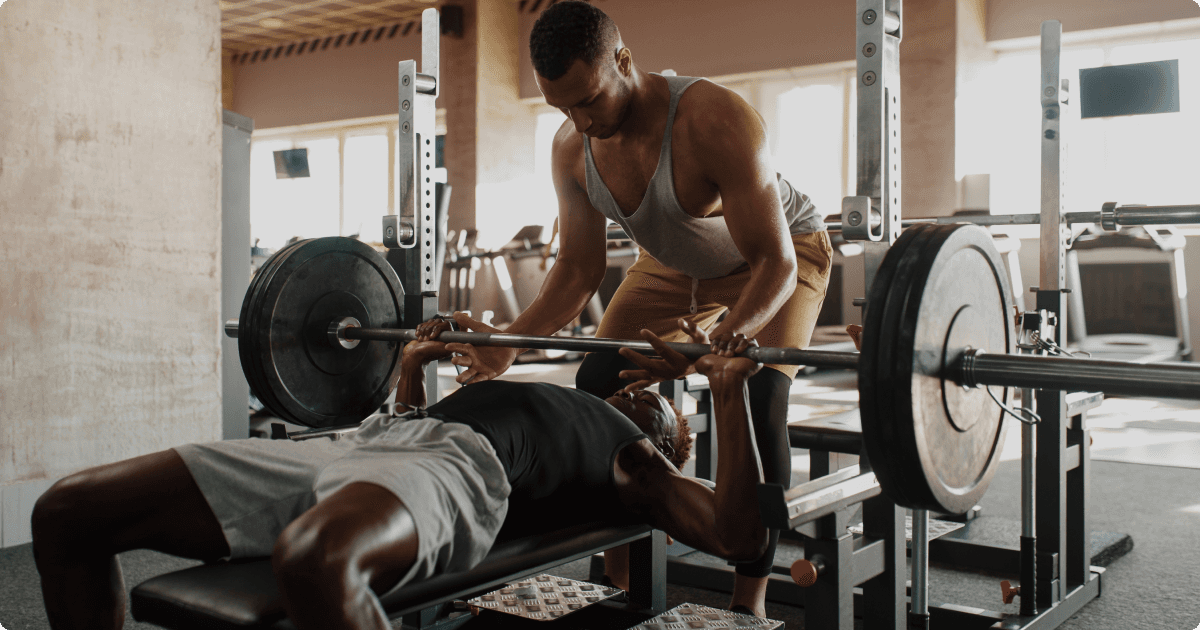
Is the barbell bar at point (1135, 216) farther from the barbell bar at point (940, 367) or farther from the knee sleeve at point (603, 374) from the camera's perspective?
the knee sleeve at point (603, 374)

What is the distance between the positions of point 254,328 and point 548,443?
2.75 feet

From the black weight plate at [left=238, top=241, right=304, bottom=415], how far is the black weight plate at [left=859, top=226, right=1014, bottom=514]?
133 centimetres

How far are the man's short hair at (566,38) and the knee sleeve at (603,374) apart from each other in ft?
2.25

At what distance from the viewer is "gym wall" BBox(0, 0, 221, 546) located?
2.59 m

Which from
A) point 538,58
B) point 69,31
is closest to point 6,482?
point 69,31

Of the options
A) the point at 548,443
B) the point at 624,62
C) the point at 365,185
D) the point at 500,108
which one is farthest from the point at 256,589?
the point at 365,185

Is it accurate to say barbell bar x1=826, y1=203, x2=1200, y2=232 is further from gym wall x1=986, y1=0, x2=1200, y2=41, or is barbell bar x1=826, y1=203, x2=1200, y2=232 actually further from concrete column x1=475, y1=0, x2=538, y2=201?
concrete column x1=475, y1=0, x2=538, y2=201

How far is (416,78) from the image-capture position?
211 centimetres

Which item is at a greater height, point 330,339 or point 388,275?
point 388,275

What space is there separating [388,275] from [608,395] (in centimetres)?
63

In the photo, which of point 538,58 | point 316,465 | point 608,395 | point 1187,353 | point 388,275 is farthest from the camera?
point 1187,353

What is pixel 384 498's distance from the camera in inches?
48.6

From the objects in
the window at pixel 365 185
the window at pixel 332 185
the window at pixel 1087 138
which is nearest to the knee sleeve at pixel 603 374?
the window at pixel 1087 138

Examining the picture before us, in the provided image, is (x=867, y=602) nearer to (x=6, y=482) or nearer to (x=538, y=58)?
(x=538, y=58)
